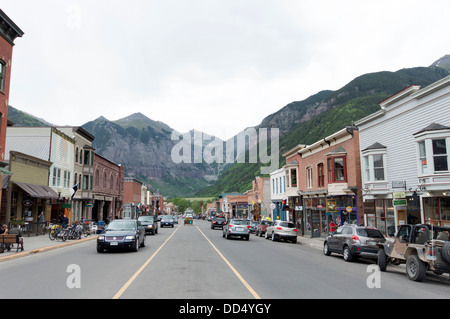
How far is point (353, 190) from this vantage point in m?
25.8

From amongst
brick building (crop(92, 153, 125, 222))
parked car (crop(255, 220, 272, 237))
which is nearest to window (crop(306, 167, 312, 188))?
parked car (crop(255, 220, 272, 237))

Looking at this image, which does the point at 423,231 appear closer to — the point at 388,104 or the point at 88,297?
the point at 88,297

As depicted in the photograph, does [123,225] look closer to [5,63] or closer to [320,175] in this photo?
[5,63]

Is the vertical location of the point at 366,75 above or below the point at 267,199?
above

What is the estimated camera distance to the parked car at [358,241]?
15.6 m

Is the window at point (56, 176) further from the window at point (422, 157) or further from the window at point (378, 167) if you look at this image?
the window at point (422, 157)

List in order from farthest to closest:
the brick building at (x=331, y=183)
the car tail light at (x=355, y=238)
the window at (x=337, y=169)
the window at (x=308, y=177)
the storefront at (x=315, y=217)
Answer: the window at (x=308, y=177) → the storefront at (x=315, y=217) → the window at (x=337, y=169) → the brick building at (x=331, y=183) → the car tail light at (x=355, y=238)

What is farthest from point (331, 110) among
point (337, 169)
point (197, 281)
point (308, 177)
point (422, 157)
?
point (197, 281)

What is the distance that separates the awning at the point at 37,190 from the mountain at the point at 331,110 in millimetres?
69612

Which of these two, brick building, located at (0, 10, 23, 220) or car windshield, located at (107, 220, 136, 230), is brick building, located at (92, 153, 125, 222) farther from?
car windshield, located at (107, 220, 136, 230)

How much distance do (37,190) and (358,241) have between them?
82.7 feet

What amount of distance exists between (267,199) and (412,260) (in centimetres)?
4934

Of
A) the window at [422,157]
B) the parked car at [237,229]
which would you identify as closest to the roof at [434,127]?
the window at [422,157]

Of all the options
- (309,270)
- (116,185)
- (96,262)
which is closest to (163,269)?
(96,262)
